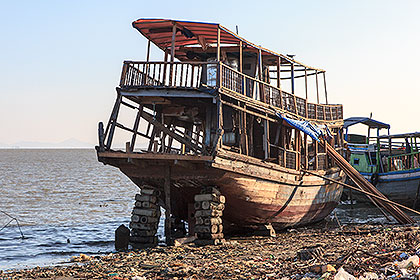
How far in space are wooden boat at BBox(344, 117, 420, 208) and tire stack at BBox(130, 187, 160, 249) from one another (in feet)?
38.8

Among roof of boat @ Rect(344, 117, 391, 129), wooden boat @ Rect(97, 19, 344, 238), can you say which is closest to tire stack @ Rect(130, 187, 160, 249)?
wooden boat @ Rect(97, 19, 344, 238)

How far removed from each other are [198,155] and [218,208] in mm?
1776

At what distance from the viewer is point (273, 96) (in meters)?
16.4

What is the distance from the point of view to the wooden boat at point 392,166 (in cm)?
2306

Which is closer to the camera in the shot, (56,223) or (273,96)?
(273,96)

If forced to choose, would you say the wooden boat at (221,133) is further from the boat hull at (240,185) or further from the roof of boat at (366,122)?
the roof of boat at (366,122)

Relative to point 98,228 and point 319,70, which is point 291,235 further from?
point 98,228

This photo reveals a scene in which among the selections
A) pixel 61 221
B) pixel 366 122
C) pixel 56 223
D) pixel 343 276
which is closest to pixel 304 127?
pixel 343 276

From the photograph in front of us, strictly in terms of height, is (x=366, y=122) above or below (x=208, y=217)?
above

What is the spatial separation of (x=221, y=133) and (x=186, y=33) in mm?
3814

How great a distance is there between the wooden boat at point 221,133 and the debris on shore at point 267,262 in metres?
1.73

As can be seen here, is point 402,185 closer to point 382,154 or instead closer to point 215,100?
point 382,154

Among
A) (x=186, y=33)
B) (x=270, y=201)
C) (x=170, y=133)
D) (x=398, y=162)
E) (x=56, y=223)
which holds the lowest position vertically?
(x=56, y=223)


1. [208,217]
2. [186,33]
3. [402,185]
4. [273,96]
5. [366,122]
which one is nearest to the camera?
[208,217]
